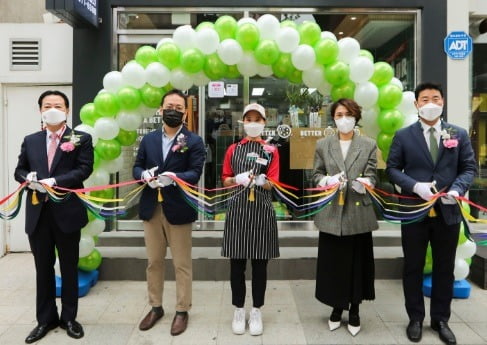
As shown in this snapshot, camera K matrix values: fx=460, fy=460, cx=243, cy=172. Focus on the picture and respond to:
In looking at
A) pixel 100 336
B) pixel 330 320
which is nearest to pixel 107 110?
pixel 100 336

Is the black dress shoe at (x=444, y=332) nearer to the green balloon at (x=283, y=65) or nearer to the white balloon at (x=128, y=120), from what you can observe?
the green balloon at (x=283, y=65)

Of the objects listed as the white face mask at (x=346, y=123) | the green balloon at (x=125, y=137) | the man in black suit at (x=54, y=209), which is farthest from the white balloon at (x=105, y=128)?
the white face mask at (x=346, y=123)

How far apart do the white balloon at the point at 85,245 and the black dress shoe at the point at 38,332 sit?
2.96 ft

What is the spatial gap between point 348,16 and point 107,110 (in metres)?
3.48

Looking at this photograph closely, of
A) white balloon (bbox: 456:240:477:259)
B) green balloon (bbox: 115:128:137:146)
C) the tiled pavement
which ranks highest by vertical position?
green balloon (bbox: 115:128:137:146)

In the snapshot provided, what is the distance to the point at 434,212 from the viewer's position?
137 inches

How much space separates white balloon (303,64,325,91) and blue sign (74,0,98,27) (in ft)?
8.34

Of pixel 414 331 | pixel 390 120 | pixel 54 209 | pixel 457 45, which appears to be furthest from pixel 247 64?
pixel 457 45

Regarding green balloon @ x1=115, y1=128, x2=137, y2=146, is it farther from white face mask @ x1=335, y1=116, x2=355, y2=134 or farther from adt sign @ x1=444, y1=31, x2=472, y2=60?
adt sign @ x1=444, y1=31, x2=472, y2=60

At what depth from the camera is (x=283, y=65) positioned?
169 inches

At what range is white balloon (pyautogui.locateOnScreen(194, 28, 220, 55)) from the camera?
13.4ft

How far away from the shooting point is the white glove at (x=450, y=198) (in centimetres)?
333

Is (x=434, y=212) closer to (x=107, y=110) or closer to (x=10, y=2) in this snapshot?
(x=107, y=110)

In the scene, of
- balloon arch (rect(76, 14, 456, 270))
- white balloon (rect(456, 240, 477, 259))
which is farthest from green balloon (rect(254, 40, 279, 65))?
white balloon (rect(456, 240, 477, 259))
